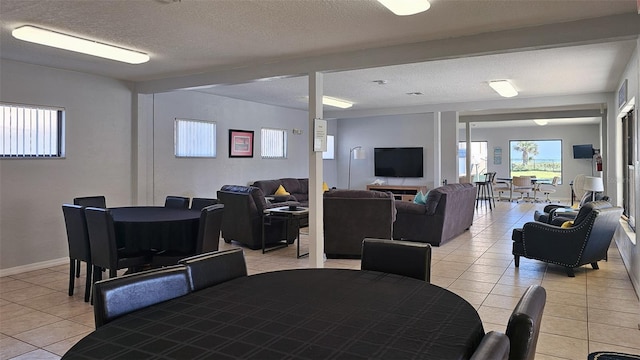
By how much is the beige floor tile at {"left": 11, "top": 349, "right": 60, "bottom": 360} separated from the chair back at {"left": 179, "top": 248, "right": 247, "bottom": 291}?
1.64 m

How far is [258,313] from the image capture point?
153cm

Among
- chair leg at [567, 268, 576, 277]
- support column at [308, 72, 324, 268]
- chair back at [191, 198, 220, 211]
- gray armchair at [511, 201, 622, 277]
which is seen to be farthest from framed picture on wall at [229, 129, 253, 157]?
chair leg at [567, 268, 576, 277]

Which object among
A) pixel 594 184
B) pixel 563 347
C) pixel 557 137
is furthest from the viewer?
pixel 557 137

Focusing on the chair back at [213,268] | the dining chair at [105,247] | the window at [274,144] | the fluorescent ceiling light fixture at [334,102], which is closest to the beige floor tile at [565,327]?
the chair back at [213,268]

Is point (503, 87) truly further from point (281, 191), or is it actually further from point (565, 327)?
point (281, 191)

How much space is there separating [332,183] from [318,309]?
9683 mm

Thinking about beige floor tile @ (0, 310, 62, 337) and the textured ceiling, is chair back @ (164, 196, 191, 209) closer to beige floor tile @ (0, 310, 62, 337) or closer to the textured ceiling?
the textured ceiling

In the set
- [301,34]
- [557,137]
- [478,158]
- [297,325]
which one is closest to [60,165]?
[301,34]

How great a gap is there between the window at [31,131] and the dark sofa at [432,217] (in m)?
4.64

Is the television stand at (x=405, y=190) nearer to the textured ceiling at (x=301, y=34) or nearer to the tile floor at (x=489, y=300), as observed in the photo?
the tile floor at (x=489, y=300)

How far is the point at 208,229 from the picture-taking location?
3998 millimetres

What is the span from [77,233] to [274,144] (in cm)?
543

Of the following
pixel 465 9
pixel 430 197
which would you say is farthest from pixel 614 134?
pixel 465 9

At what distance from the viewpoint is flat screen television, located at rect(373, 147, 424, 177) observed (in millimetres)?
10133
